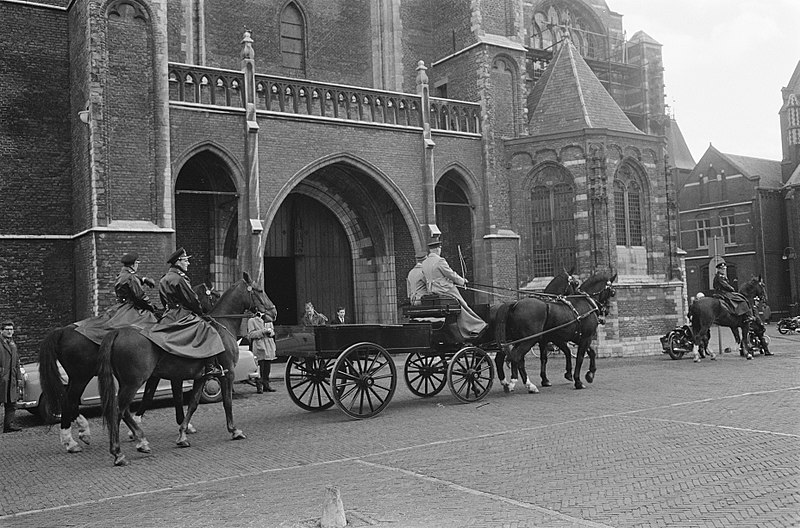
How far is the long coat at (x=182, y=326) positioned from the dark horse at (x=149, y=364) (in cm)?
15

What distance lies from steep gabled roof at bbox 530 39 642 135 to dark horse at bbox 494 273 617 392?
8.98 meters

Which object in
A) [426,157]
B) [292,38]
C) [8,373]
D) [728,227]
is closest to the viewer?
[8,373]

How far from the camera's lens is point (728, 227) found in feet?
139

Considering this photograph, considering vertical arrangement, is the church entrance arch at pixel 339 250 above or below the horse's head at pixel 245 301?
above

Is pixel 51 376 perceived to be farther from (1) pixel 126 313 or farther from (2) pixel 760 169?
(2) pixel 760 169

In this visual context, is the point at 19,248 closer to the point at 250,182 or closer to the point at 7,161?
the point at 7,161

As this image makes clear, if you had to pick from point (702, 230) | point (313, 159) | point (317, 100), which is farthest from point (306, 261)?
point (702, 230)

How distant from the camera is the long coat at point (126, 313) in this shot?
345 inches

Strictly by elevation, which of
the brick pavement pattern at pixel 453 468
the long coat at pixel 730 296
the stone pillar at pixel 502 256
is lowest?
the brick pavement pattern at pixel 453 468

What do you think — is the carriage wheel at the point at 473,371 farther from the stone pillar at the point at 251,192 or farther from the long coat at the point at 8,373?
the stone pillar at the point at 251,192

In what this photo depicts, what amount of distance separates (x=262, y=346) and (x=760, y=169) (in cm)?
3933

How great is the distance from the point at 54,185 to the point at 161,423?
898 cm

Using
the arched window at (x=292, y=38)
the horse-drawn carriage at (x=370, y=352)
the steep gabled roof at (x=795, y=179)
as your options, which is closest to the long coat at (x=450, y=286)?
the horse-drawn carriage at (x=370, y=352)

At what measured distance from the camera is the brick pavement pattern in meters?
5.45
